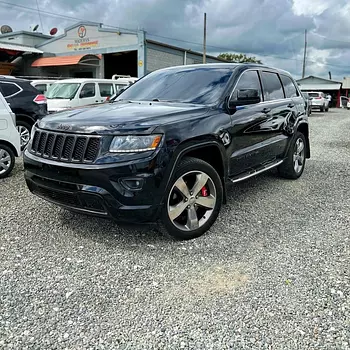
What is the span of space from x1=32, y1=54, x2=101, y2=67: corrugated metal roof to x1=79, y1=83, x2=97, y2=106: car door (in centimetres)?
1347

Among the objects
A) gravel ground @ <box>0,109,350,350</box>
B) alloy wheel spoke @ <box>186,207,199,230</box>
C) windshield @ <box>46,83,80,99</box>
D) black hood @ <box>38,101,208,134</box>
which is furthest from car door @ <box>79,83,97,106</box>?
alloy wheel spoke @ <box>186,207,199,230</box>

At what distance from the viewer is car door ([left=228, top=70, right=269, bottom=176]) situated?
441 centimetres

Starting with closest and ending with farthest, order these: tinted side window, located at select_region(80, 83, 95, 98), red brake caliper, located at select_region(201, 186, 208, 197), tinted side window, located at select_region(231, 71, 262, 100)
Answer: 1. red brake caliper, located at select_region(201, 186, 208, 197)
2. tinted side window, located at select_region(231, 71, 262, 100)
3. tinted side window, located at select_region(80, 83, 95, 98)

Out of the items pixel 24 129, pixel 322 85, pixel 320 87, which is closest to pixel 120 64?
pixel 24 129

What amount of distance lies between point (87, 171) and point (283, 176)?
397 centimetres

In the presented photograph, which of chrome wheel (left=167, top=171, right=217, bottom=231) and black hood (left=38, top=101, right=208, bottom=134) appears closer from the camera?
black hood (left=38, top=101, right=208, bottom=134)

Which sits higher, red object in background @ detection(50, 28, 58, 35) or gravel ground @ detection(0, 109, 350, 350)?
red object in background @ detection(50, 28, 58, 35)

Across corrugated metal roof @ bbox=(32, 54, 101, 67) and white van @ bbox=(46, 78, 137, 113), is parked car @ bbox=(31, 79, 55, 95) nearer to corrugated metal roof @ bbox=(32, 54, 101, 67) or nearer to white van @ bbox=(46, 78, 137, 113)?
white van @ bbox=(46, 78, 137, 113)

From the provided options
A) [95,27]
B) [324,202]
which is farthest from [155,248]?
[95,27]

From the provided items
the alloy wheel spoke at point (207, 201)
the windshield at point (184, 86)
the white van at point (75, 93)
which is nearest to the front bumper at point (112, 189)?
the alloy wheel spoke at point (207, 201)

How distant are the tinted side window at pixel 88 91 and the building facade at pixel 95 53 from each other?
1090 cm

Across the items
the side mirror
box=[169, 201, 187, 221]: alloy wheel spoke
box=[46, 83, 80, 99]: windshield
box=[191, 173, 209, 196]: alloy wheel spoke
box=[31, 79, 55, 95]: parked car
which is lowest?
box=[169, 201, 187, 221]: alloy wheel spoke

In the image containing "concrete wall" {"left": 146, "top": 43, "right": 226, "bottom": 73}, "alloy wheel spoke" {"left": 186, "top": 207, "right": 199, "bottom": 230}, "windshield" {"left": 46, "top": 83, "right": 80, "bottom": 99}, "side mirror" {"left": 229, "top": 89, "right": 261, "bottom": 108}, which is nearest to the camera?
"alloy wheel spoke" {"left": 186, "top": 207, "right": 199, "bottom": 230}

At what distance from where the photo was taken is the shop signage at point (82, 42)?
2748 cm
